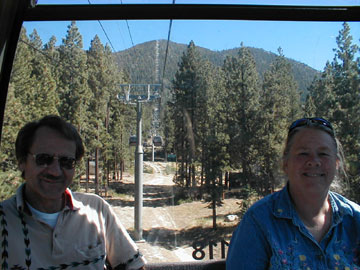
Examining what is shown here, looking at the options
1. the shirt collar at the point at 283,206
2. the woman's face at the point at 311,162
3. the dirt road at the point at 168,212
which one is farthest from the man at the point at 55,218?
the dirt road at the point at 168,212

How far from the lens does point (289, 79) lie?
12.7 ft

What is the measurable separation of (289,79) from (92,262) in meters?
3.14

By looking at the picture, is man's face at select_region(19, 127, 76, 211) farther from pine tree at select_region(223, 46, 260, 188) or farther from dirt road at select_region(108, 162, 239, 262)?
pine tree at select_region(223, 46, 260, 188)

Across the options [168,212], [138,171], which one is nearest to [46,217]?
[138,171]

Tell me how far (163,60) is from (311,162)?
231cm

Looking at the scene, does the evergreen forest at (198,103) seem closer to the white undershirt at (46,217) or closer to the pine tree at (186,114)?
the pine tree at (186,114)

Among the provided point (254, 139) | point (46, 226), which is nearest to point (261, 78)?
point (254, 139)

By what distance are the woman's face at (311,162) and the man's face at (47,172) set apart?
1.02m

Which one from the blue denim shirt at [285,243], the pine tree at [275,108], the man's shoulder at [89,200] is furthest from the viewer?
the pine tree at [275,108]

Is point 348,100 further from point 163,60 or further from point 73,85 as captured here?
point 73,85

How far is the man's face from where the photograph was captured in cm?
147

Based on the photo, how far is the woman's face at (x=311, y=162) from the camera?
1471mm

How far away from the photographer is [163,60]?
3.47 metres

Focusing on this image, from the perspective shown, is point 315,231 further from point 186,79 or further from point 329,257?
point 186,79
